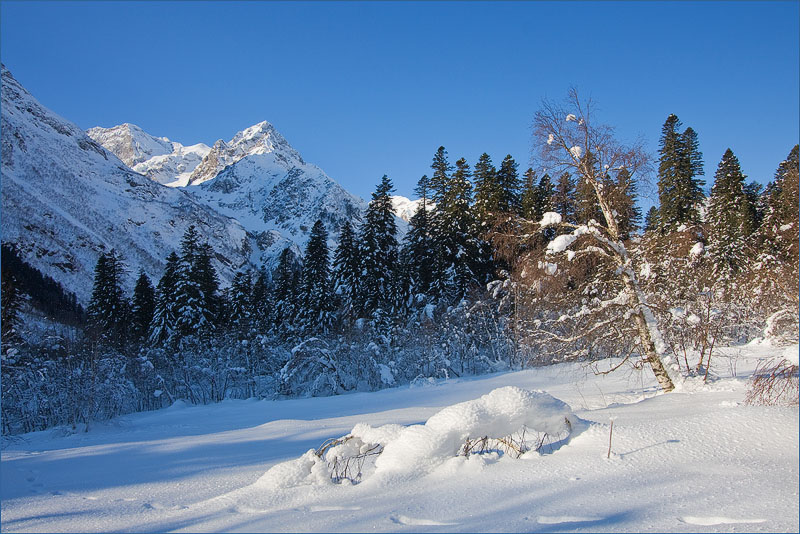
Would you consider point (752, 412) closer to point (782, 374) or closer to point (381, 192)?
point (782, 374)

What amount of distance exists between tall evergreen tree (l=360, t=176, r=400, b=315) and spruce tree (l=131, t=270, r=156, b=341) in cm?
1879

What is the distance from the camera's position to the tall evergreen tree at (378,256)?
931 inches

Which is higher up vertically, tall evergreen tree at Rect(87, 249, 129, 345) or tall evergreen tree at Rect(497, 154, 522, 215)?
tall evergreen tree at Rect(497, 154, 522, 215)

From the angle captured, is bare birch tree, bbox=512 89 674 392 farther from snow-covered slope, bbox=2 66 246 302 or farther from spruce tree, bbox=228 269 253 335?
snow-covered slope, bbox=2 66 246 302

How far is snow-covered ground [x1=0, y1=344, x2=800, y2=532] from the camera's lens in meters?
2.62

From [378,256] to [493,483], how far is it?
21029mm

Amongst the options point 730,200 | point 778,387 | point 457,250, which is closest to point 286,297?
point 457,250

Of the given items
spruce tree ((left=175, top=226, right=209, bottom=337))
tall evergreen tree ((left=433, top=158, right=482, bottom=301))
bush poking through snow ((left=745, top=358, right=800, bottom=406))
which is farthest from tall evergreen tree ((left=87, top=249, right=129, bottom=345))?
bush poking through snow ((left=745, top=358, right=800, bottom=406))

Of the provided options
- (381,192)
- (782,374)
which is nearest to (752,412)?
(782,374)

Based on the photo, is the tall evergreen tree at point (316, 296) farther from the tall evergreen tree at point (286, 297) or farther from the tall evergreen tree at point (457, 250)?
the tall evergreen tree at point (457, 250)

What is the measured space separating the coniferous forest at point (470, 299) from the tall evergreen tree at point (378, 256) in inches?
3.4

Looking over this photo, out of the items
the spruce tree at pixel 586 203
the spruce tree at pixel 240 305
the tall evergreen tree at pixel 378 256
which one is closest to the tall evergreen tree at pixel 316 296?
the tall evergreen tree at pixel 378 256

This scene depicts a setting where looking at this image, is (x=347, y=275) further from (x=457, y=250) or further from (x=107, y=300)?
(x=107, y=300)

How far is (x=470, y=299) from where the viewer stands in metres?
20.5
